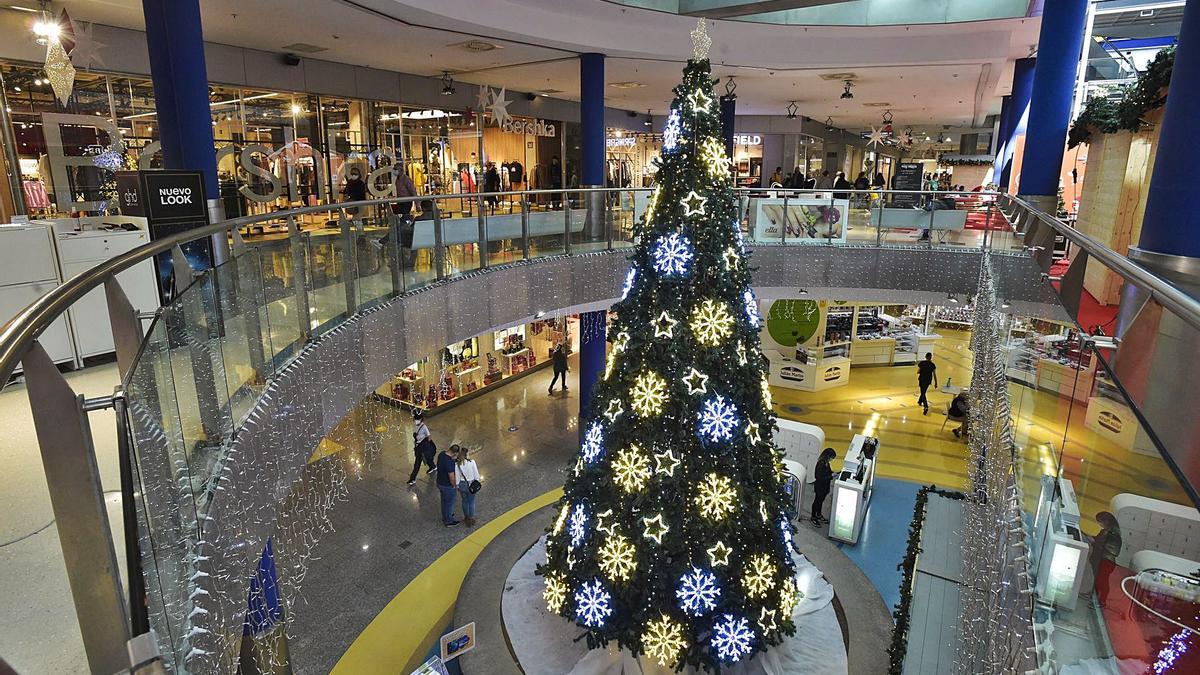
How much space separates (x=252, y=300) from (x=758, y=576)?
15.7ft

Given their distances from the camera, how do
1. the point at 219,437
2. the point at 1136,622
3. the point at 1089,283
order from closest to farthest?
Answer: the point at 1136,622, the point at 1089,283, the point at 219,437

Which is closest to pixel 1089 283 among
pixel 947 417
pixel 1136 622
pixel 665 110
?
pixel 1136 622

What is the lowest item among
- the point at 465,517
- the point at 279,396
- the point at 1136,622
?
the point at 465,517

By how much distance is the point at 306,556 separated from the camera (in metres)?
9.12

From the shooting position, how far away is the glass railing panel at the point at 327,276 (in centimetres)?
526

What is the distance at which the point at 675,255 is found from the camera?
555 cm

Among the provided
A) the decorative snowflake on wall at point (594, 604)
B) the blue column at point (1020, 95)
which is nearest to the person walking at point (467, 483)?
the decorative snowflake on wall at point (594, 604)

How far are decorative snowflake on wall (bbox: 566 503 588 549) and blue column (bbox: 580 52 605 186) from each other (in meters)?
8.47

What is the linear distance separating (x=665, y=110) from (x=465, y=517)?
19.1 metres

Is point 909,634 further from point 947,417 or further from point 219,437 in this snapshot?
point 947,417

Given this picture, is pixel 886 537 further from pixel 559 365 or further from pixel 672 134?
pixel 559 365

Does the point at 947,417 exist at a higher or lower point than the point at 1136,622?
lower

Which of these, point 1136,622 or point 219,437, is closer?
point 1136,622

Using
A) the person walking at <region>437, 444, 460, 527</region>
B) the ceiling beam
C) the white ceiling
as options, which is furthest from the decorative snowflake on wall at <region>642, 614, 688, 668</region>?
the ceiling beam
